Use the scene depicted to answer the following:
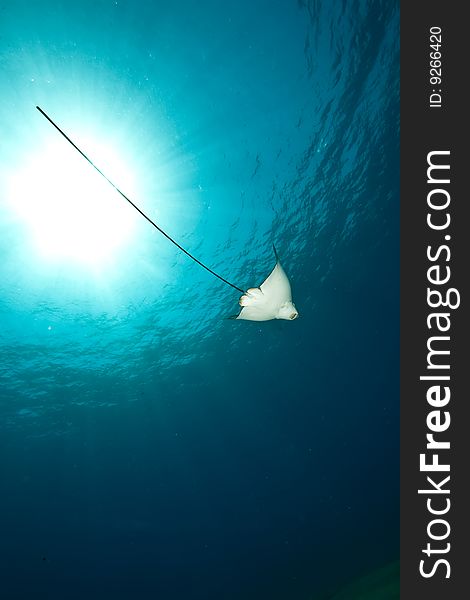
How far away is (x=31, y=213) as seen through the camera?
916cm

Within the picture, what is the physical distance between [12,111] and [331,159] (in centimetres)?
860

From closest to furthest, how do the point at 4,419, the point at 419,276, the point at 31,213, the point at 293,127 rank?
1. the point at 419,276
2. the point at 31,213
3. the point at 293,127
4. the point at 4,419

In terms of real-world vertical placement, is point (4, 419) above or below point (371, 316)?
below

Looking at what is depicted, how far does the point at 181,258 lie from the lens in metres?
11.8

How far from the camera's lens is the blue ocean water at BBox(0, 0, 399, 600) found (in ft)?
24.2

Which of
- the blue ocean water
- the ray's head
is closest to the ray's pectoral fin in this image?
the ray's head

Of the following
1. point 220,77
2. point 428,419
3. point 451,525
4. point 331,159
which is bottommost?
point 451,525

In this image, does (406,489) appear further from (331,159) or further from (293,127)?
(331,159)

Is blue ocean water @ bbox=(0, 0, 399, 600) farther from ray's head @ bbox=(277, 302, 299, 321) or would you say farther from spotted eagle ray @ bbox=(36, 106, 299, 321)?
ray's head @ bbox=(277, 302, 299, 321)

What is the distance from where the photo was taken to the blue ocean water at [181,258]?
290 inches

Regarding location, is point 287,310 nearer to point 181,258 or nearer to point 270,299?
point 270,299

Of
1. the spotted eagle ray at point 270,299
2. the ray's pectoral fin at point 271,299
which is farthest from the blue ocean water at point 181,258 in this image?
the ray's pectoral fin at point 271,299

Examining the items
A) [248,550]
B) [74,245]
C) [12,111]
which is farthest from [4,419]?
[248,550]

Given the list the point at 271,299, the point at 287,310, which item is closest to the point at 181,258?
the point at 287,310
